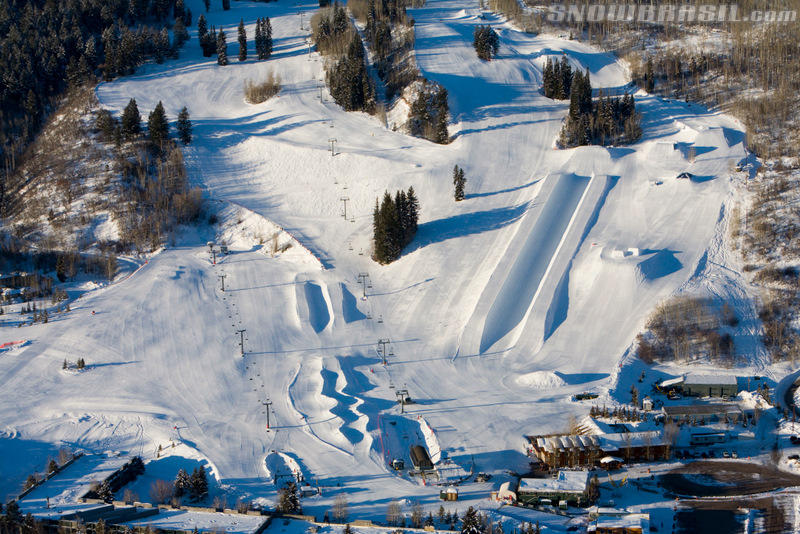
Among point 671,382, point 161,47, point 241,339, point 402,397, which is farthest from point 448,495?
point 161,47

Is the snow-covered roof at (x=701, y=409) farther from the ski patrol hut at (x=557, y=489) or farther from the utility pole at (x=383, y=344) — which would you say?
the utility pole at (x=383, y=344)

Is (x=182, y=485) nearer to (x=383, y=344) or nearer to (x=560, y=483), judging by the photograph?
(x=560, y=483)

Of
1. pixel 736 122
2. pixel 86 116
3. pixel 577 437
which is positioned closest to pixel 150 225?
pixel 86 116

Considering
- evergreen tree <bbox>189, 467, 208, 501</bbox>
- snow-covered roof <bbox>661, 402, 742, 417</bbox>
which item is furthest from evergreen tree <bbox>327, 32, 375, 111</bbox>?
evergreen tree <bbox>189, 467, 208, 501</bbox>

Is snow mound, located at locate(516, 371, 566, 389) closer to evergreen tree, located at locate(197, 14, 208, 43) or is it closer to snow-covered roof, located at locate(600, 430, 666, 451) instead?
snow-covered roof, located at locate(600, 430, 666, 451)

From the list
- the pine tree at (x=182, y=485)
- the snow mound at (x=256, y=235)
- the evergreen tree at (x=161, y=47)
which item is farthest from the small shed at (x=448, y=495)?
the evergreen tree at (x=161, y=47)
